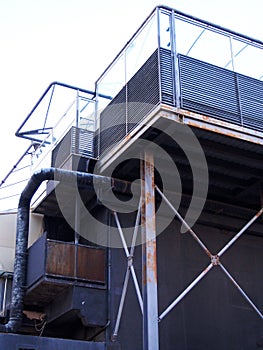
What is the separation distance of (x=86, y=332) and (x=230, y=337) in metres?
4.59

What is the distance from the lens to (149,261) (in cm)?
1540

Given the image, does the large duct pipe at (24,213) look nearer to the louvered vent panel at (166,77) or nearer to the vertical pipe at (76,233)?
the vertical pipe at (76,233)

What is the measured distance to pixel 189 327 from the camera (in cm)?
1808

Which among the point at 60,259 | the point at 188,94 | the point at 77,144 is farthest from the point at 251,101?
the point at 60,259

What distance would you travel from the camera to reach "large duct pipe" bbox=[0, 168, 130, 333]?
17.5 m

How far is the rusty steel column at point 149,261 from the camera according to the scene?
14.6 metres

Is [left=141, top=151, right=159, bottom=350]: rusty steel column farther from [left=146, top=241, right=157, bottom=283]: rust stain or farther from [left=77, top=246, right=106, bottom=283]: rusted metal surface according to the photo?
[left=77, top=246, right=106, bottom=283]: rusted metal surface

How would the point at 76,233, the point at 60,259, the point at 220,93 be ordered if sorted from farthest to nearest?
the point at 76,233 < the point at 60,259 < the point at 220,93

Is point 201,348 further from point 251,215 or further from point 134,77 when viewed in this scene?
point 134,77

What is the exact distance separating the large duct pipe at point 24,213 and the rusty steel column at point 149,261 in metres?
1.63

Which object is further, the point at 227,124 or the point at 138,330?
the point at 138,330

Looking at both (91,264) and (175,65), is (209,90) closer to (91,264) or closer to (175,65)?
(175,65)

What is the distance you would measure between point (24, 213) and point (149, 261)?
17.0 feet

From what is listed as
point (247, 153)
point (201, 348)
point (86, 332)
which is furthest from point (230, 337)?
point (247, 153)
